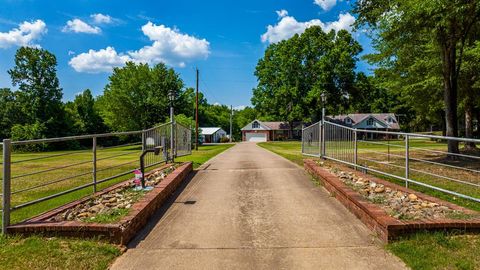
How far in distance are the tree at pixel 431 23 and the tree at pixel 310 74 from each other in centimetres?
3175

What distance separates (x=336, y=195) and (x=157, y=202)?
3388 mm

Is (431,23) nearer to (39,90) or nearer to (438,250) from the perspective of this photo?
(438,250)

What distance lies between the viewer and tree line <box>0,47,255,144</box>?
48.5 metres

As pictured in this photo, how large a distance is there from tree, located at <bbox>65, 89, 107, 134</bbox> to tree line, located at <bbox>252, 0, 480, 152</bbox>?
29.2 m

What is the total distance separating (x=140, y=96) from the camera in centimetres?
4888

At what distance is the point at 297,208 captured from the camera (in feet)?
21.1

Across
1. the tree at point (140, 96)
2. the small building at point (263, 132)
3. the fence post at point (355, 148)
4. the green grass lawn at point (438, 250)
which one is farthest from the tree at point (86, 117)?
the green grass lawn at point (438, 250)

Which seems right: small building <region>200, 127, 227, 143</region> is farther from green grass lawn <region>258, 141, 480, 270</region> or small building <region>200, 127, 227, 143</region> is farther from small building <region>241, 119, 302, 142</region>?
green grass lawn <region>258, 141, 480, 270</region>

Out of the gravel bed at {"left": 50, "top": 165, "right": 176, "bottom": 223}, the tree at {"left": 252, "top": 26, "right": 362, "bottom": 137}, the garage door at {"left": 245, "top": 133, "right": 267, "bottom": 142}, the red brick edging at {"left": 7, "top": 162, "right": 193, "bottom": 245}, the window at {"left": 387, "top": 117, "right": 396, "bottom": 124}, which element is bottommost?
the red brick edging at {"left": 7, "top": 162, "right": 193, "bottom": 245}

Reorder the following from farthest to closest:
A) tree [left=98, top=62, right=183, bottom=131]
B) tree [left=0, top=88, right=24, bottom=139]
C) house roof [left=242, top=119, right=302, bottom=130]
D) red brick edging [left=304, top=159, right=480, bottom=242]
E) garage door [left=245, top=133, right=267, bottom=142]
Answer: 1. garage door [left=245, top=133, right=267, bottom=142]
2. house roof [left=242, top=119, right=302, bottom=130]
3. tree [left=0, top=88, right=24, bottom=139]
4. tree [left=98, top=62, right=183, bottom=131]
5. red brick edging [left=304, top=159, right=480, bottom=242]

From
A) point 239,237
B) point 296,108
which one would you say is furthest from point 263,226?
point 296,108

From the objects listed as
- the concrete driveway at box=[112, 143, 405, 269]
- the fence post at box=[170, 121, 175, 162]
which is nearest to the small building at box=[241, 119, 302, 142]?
the fence post at box=[170, 121, 175, 162]

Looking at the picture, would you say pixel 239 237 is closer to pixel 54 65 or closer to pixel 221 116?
pixel 54 65

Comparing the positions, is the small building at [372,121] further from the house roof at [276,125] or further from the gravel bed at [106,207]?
the gravel bed at [106,207]
